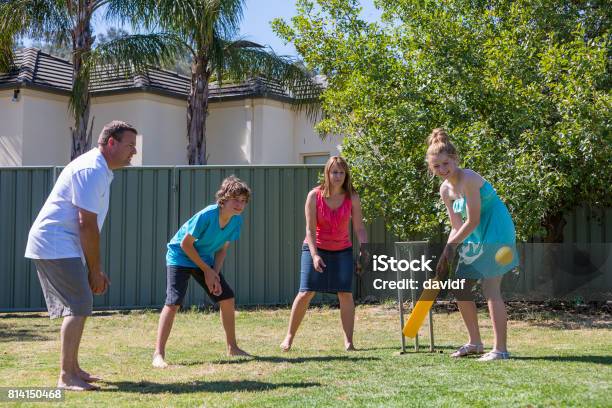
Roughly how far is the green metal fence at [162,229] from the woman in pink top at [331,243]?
4.42 meters

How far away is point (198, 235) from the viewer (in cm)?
596

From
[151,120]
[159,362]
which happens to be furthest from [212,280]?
[151,120]

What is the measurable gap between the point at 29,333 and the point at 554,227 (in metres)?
6.93

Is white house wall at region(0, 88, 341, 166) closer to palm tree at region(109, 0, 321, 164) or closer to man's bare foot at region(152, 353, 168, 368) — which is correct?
palm tree at region(109, 0, 321, 164)

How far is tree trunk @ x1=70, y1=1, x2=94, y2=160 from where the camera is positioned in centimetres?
1578

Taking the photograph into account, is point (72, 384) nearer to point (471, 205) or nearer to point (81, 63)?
point (471, 205)

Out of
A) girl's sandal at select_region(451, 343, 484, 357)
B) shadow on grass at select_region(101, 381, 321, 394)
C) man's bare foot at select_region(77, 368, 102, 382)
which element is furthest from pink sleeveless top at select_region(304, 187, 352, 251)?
man's bare foot at select_region(77, 368, 102, 382)

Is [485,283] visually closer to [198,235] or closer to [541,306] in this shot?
[198,235]

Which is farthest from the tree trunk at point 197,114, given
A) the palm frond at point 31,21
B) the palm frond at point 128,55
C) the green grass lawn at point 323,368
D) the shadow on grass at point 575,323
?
the shadow on grass at point 575,323

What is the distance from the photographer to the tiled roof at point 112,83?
1881cm

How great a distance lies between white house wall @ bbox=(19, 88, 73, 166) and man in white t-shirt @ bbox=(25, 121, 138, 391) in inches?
565

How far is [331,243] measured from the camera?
22.3 feet

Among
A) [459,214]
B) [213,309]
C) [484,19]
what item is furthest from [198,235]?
[484,19]

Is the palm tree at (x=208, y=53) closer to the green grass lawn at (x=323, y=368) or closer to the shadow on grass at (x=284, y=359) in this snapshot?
the green grass lawn at (x=323, y=368)
